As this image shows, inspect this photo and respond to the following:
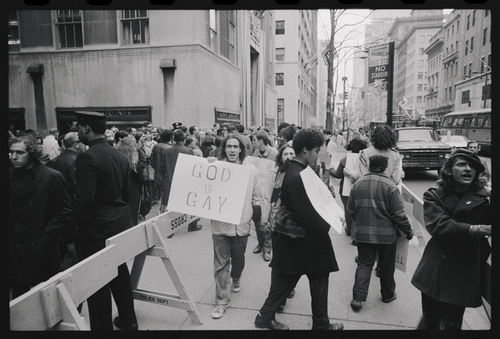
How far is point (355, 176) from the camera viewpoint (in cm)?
562

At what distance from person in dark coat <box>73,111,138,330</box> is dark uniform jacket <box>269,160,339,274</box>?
5.14 feet

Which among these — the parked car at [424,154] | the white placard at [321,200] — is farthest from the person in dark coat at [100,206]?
the parked car at [424,154]

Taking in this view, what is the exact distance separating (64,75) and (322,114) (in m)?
97.5

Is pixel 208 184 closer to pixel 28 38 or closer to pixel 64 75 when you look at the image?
pixel 64 75

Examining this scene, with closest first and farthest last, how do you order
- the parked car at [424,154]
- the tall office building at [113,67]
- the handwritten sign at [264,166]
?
the handwritten sign at [264,166] < the tall office building at [113,67] < the parked car at [424,154]

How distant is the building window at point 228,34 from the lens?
16.7 m

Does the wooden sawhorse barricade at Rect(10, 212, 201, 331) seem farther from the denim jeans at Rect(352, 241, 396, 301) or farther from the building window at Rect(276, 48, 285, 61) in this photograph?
the building window at Rect(276, 48, 285, 61)

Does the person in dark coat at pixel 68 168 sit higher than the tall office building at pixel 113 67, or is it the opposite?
the tall office building at pixel 113 67

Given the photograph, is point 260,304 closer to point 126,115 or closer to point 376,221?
point 376,221

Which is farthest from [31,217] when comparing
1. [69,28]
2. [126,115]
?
[69,28]

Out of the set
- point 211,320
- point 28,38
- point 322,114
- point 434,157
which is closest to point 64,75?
point 28,38

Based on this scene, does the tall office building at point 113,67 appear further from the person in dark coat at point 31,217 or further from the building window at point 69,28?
the person in dark coat at point 31,217

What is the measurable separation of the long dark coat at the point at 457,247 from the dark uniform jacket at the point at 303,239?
2.85ft

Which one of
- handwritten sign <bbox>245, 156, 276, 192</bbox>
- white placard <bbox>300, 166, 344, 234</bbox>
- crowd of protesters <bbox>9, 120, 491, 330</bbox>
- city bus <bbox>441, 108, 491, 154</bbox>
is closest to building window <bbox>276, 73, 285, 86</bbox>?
city bus <bbox>441, 108, 491, 154</bbox>
